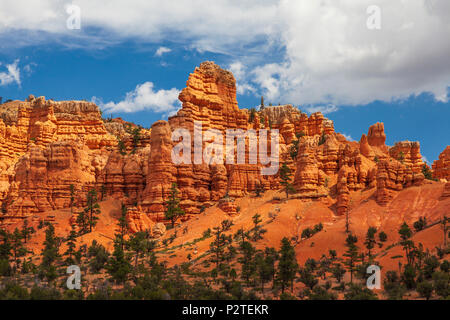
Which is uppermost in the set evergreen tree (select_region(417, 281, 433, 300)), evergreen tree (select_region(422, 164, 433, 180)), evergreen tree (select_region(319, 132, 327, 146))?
evergreen tree (select_region(319, 132, 327, 146))

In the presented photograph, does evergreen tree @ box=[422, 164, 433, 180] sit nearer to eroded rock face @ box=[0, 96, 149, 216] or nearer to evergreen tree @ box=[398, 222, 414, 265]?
evergreen tree @ box=[398, 222, 414, 265]

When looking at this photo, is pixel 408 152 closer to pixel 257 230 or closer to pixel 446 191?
pixel 446 191

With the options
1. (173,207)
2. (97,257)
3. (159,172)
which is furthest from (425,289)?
(159,172)

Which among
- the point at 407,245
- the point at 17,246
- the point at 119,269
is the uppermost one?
the point at 17,246

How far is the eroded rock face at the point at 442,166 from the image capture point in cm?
10594

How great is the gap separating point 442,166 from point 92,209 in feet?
227

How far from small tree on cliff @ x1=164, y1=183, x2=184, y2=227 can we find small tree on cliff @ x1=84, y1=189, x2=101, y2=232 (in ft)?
34.9

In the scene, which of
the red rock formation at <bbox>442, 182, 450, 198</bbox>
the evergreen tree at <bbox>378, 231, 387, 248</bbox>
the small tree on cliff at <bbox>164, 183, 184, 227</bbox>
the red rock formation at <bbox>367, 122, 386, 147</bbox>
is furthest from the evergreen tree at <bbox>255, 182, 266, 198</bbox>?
the red rock formation at <bbox>442, 182, 450, 198</bbox>

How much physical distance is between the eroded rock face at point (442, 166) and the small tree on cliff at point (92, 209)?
63058mm

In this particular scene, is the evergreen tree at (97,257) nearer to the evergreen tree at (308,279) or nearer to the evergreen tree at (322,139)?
the evergreen tree at (308,279)

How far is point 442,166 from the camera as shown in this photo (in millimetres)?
111812

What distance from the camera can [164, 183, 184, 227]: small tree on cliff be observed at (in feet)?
281

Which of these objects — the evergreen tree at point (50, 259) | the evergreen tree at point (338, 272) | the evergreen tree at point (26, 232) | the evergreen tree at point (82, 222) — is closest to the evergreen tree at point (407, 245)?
the evergreen tree at point (338, 272)
